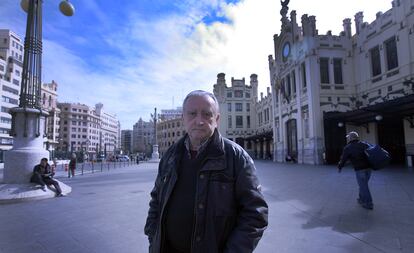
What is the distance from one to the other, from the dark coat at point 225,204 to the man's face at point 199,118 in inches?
3.4

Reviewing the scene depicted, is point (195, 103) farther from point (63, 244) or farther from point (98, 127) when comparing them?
point (98, 127)

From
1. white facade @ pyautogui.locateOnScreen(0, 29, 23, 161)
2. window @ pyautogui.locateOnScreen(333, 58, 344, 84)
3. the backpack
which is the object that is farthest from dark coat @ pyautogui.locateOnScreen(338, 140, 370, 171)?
white facade @ pyautogui.locateOnScreen(0, 29, 23, 161)

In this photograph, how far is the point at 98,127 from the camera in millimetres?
127562

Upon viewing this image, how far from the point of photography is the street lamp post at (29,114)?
9.16m

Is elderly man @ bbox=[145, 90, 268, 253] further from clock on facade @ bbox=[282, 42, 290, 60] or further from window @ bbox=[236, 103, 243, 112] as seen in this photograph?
window @ bbox=[236, 103, 243, 112]

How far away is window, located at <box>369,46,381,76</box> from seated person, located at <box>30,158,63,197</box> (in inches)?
955

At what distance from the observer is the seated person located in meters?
9.13

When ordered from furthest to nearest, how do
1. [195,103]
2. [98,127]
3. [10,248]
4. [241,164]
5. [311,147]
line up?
1. [98,127]
2. [311,147]
3. [10,248]
4. [195,103]
5. [241,164]

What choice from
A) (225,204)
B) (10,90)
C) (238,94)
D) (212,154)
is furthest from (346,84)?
(10,90)

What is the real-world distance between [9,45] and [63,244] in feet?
278

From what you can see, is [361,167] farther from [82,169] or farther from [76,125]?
[76,125]

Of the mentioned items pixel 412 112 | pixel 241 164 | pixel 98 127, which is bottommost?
pixel 241 164

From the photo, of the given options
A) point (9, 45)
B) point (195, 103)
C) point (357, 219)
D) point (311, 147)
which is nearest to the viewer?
point (195, 103)

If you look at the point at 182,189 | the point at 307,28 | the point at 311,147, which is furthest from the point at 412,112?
the point at 182,189
